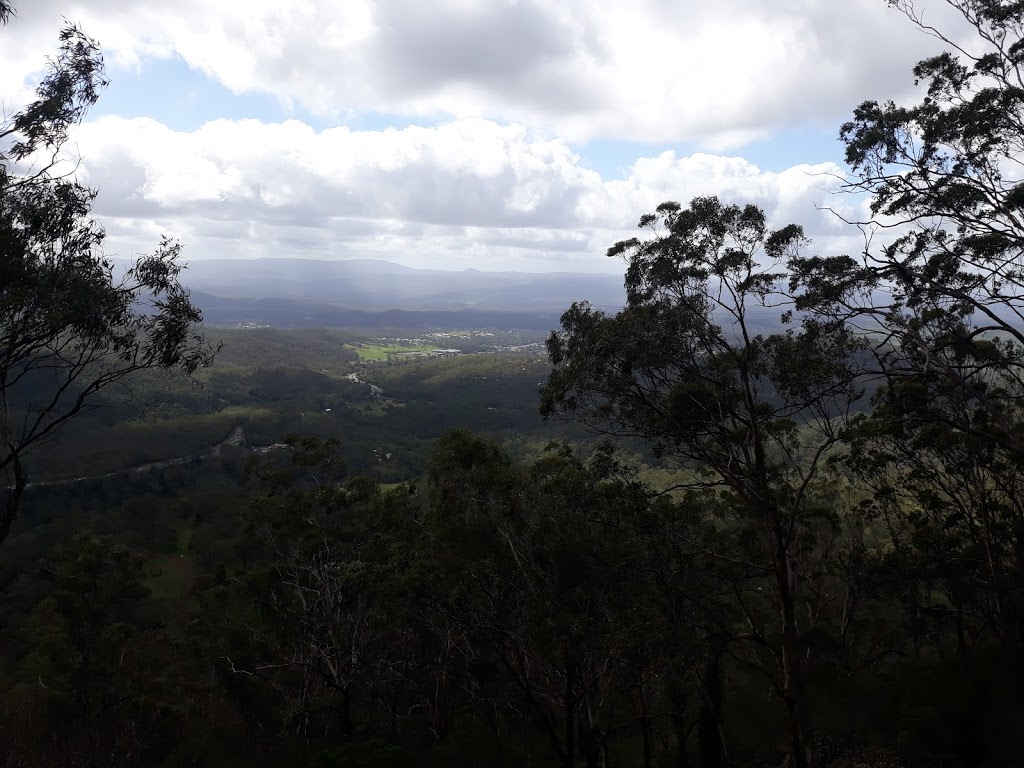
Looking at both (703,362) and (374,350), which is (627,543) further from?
(374,350)

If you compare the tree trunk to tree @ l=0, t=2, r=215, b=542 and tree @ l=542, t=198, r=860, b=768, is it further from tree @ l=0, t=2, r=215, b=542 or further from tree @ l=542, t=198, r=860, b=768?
tree @ l=0, t=2, r=215, b=542

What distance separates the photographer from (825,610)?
2102 cm

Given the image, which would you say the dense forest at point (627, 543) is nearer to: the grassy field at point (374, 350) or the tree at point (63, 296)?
the tree at point (63, 296)

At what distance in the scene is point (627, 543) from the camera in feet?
42.1

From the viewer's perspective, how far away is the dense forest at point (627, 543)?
9375 millimetres

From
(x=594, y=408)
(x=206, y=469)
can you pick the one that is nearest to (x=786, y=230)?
(x=594, y=408)

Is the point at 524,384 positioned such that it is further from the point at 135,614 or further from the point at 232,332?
the point at 135,614

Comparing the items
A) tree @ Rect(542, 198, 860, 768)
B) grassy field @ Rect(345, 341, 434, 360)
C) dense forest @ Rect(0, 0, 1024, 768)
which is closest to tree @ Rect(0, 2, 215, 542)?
dense forest @ Rect(0, 0, 1024, 768)

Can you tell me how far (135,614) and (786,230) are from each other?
28726 mm

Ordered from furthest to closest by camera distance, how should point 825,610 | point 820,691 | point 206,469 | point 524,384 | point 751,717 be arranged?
1. point 524,384
2. point 206,469
3. point 825,610
4. point 751,717
5. point 820,691

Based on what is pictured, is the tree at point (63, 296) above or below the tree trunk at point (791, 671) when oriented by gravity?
above

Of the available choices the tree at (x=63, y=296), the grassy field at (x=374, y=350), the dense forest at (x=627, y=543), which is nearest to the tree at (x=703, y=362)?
the dense forest at (x=627, y=543)

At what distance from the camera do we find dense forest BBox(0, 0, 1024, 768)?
30.8ft

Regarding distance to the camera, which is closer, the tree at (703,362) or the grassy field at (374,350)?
the tree at (703,362)
